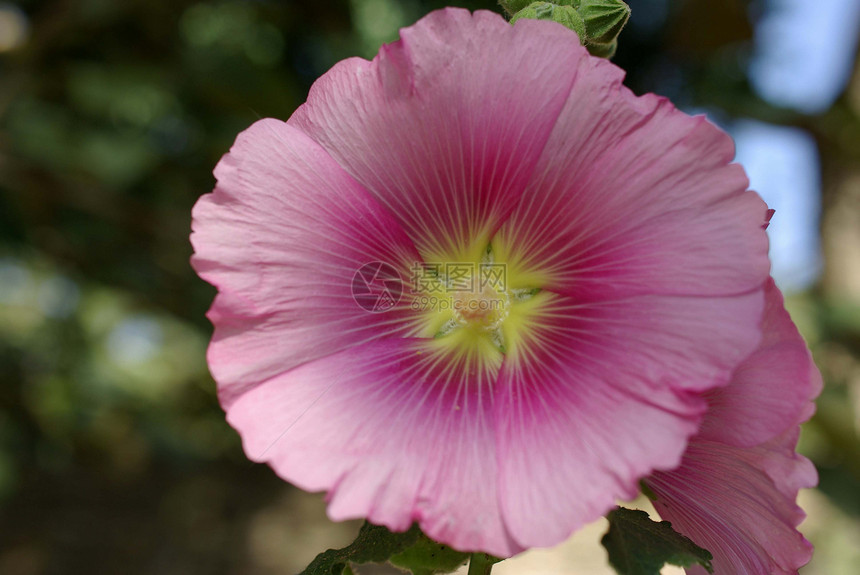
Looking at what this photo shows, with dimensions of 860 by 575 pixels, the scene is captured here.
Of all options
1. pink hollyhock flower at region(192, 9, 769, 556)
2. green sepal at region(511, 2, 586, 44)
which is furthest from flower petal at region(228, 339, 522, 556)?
green sepal at region(511, 2, 586, 44)

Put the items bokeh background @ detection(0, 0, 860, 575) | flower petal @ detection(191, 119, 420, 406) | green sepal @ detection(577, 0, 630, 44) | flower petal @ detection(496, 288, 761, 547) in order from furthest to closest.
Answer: bokeh background @ detection(0, 0, 860, 575) → green sepal @ detection(577, 0, 630, 44) → flower petal @ detection(191, 119, 420, 406) → flower petal @ detection(496, 288, 761, 547)

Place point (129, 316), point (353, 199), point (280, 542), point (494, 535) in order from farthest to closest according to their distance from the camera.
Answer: point (280, 542), point (129, 316), point (353, 199), point (494, 535)

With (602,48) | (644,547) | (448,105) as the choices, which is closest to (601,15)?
(602,48)

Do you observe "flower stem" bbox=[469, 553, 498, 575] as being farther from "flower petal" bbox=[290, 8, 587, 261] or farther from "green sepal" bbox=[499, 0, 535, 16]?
"green sepal" bbox=[499, 0, 535, 16]

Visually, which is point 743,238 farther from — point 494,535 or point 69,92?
point 69,92

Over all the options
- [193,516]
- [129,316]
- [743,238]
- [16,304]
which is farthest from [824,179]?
[16,304]

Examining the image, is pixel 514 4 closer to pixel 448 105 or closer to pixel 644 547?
pixel 448 105

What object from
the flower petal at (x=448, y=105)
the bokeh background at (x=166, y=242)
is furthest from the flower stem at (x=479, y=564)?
the bokeh background at (x=166, y=242)
